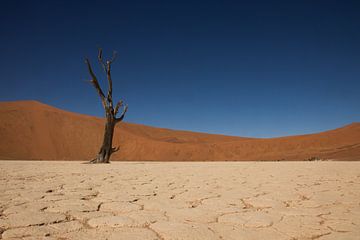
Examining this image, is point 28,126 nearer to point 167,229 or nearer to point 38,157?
point 38,157

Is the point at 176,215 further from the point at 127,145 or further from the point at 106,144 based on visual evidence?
the point at 127,145

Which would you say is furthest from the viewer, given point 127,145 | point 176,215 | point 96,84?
point 127,145

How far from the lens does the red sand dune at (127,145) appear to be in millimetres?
17219

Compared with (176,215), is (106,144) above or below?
above

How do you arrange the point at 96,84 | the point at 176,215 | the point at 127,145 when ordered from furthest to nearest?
the point at 127,145
the point at 96,84
the point at 176,215

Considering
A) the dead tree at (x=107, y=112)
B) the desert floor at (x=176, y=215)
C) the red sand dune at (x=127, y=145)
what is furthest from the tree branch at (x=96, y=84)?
the red sand dune at (x=127, y=145)

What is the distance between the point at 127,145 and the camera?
852 inches

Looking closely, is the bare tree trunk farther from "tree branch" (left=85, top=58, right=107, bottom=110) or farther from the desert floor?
the desert floor

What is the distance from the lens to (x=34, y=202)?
7.93 feet

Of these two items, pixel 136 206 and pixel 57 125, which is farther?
pixel 57 125

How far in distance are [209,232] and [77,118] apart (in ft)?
86.8

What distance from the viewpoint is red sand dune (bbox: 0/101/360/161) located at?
1722 cm

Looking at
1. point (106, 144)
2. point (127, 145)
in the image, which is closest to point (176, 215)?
point (106, 144)

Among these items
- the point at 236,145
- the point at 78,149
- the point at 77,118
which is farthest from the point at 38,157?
the point at 236,145
